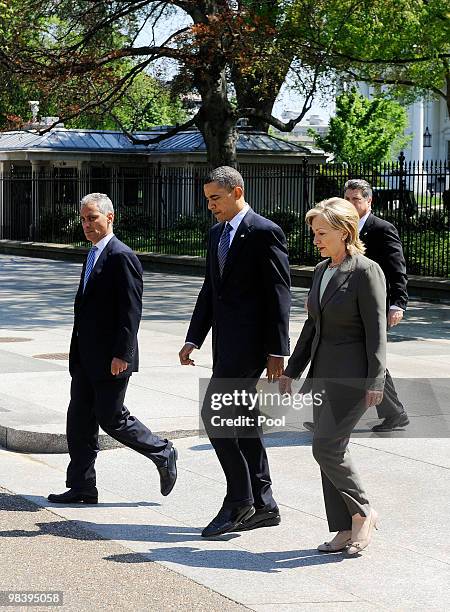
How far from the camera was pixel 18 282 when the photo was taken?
24.9 meters

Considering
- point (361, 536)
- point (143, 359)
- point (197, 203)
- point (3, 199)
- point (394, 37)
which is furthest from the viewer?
point (3, 199)

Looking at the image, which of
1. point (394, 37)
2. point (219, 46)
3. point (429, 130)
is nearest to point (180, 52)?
point (219, 46)

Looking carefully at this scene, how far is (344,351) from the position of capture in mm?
5707

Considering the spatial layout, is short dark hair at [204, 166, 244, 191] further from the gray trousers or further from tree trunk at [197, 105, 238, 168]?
tree trunk at [197, 105, 238, 168]

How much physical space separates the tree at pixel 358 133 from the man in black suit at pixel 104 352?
53120 mm

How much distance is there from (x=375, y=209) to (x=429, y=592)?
69.6 feet

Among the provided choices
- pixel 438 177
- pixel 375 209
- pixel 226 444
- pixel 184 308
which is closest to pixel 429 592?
pixel 226 444

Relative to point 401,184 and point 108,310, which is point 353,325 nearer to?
point 108,310

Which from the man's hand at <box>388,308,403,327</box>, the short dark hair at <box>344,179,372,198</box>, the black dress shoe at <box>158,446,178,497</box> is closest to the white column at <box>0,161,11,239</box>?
the man's hand at <box>388,308,403,327</box>

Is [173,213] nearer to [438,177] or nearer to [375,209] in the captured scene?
[375,209]

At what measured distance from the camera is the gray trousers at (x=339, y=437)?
5715 mm

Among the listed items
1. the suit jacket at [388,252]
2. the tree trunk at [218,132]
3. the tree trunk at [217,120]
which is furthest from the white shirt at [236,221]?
the tree trunk at [218,132]

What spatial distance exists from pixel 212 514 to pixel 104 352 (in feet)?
3.73

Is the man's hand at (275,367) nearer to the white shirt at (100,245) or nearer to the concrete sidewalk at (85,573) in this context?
the concrete sidewalk at (85,573)
